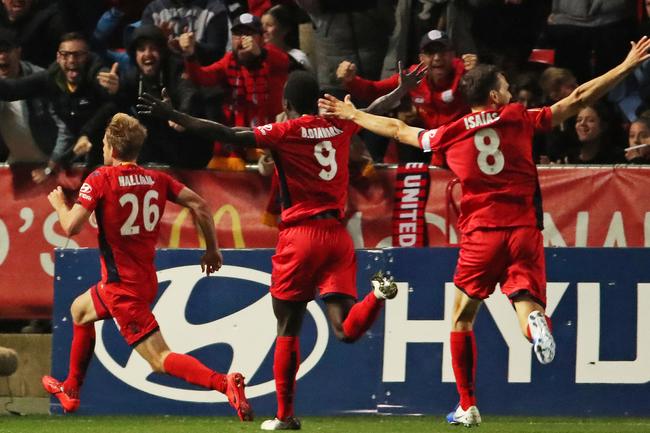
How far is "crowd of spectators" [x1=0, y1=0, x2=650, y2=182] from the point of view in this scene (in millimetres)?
11250

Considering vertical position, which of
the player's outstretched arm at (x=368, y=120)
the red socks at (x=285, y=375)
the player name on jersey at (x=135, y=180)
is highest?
the player's outstretched arm at (x=368, y=120)

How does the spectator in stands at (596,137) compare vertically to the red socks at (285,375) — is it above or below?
above

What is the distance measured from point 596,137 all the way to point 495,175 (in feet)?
10.3

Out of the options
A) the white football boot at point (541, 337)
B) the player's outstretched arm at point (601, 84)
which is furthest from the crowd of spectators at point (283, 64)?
the white football boot at point (541, 337)

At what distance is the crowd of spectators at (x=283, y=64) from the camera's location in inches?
443

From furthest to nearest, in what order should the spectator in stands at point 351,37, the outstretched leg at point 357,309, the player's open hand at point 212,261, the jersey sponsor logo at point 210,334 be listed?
1. the spectator in stands at point 351,37
2. the jersey sponsor logo at point 210,334
3. the player's open hand at point 212,261
4. the outstretched leg at point 357,309

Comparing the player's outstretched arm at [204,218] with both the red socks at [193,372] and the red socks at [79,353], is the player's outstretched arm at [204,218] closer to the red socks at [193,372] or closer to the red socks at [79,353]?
the red socks at [193,372]

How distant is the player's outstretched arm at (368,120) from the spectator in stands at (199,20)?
3.93 meters

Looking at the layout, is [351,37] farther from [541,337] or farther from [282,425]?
[541,337]

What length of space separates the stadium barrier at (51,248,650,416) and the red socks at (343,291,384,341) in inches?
49.9

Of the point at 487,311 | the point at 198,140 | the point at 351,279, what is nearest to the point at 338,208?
the point at 351,279

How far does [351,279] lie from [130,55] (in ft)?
13.0

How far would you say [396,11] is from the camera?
475 inches

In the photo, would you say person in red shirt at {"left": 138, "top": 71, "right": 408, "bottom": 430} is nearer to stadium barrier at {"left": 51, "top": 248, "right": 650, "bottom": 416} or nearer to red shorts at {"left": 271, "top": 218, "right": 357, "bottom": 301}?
red shorts at {"left": 271, "top": 218, "right": 357, "bottom": 301}
